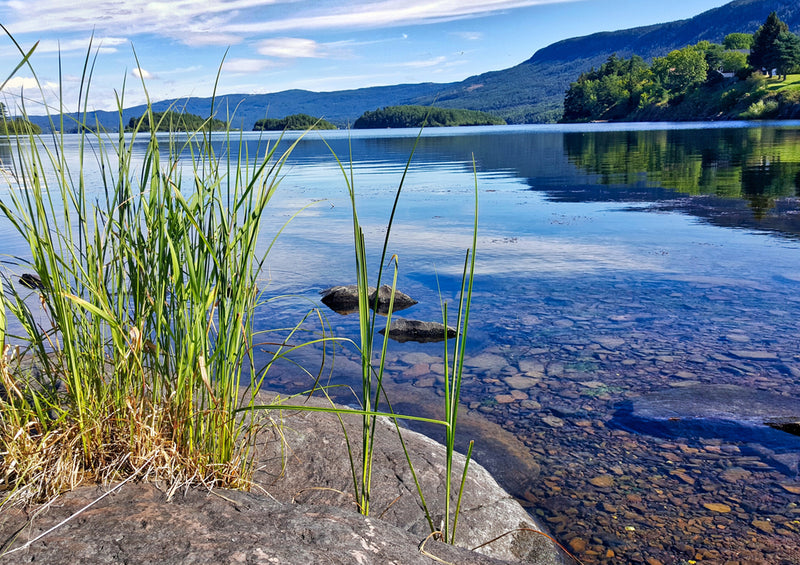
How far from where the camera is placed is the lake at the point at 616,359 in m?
3.66

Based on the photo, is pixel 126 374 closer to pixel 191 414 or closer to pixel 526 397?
pixel 191 414

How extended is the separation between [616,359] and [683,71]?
410 ft

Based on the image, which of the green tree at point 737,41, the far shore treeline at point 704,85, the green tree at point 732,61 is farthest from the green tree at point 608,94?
the green tree at point 737,41

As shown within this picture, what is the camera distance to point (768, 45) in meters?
94.6

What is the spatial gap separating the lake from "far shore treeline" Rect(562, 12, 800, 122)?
246 feet

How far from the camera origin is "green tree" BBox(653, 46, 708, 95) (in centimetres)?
11275

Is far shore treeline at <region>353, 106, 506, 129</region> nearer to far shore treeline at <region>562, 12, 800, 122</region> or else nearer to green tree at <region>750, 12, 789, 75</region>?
far shore treeline at <region>562, 12, 800, 122</region>

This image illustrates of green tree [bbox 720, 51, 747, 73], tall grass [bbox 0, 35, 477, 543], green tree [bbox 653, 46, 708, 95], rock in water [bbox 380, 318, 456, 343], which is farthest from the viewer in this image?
green tree [bbox 720, 51, 747, 73]

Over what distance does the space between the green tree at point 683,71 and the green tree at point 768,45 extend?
42.1ft

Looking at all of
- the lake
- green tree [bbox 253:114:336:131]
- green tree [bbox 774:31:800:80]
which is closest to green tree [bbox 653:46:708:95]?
green tree [bbox 774:31:800:80]

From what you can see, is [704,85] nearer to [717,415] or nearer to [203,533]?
[717,415]

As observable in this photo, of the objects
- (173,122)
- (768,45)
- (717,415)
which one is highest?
(768,45)

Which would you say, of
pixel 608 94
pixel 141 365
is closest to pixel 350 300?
pixel 141 365

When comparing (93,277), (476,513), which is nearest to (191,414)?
(93,277)
